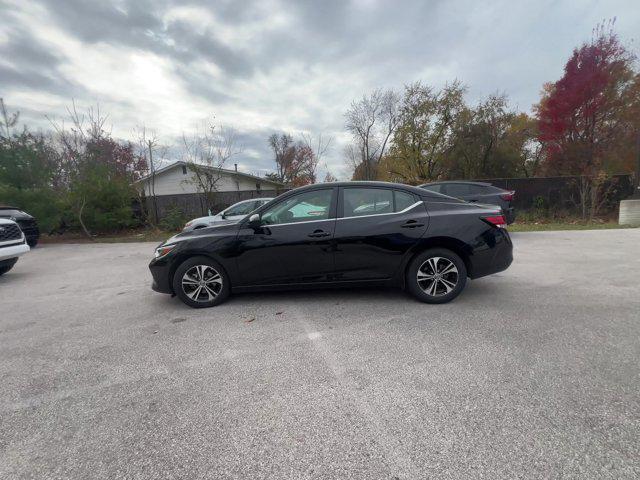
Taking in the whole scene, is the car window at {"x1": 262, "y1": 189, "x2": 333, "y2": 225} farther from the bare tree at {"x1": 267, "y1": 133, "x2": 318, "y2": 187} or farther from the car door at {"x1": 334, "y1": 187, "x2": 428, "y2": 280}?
the bare tree at {"x1": 267, "y1": 133, "x2": 318, "y2": 187}

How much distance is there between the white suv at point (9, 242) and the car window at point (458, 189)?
34.5 feet

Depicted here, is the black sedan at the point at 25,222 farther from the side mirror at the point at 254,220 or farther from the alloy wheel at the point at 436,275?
the alloy wheel at the point at 436,275

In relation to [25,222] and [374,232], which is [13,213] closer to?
[25,222]

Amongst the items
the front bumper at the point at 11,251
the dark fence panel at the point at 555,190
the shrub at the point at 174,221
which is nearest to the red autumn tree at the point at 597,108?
the dark fence panel at the point at 555,190

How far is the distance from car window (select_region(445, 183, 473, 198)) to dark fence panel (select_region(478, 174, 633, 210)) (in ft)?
20.5

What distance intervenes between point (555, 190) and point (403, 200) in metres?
13.7

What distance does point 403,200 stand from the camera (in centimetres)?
393

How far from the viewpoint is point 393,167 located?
79.9 feet

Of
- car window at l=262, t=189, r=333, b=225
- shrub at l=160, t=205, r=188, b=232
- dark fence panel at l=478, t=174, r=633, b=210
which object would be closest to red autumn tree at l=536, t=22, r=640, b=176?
dark fence panel at l=478, t=174, r=633, b=210

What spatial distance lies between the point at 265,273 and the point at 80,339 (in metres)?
2.11

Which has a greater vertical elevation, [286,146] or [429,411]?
[286,146]

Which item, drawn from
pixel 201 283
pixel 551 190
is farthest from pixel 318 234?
pixel 551 190

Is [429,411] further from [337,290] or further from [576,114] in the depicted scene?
[576,114]

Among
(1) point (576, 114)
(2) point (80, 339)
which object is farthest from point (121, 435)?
(1) point (576, 114)
